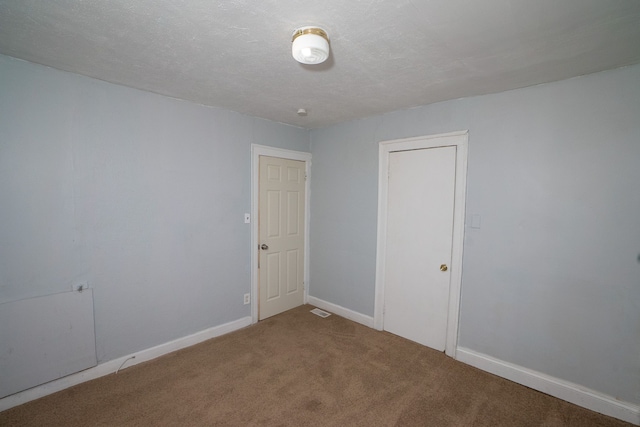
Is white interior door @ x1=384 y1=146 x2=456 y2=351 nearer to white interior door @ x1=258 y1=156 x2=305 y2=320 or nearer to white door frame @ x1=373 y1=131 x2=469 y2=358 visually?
white door frame @ x1=373 y1=131 x2=469 y2=358

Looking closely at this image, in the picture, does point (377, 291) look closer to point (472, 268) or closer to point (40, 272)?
point (472, 268)

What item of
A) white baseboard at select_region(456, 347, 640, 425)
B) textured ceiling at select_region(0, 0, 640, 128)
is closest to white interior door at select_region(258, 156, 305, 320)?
textured ceiling at select_region(0, 0, 640, 128)

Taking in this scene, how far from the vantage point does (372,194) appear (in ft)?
10.7

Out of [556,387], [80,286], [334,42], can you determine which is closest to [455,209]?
[556,387]

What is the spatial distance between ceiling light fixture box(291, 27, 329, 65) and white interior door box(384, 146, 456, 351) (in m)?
1.73

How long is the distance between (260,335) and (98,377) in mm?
1418

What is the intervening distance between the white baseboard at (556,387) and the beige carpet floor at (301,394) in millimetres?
54

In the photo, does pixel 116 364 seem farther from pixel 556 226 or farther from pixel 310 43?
pixel 556 226

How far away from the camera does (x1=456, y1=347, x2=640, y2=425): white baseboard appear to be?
1909mm

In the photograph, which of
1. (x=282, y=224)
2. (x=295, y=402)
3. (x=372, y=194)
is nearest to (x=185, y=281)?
(x=282, y=224)

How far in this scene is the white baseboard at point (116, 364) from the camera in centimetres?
198

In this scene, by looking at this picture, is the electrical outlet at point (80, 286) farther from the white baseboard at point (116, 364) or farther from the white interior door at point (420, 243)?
the white interior door at point (420, 243)

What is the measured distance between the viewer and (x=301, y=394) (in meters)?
2.14

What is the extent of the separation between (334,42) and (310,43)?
242 mm
